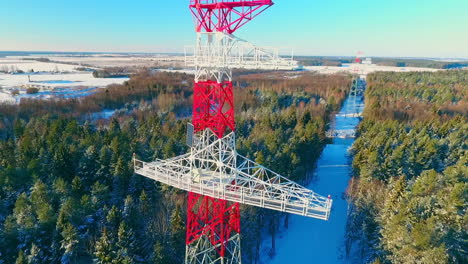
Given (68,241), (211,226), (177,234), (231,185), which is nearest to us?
(231,185)

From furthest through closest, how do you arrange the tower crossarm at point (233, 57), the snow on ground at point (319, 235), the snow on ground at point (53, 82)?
the snow on ground at point (53, 82), the snow on ground at point (319, 235), the tower crossarm at point (233, 57)

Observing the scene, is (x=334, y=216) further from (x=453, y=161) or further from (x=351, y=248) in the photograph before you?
(x=453, y=161)

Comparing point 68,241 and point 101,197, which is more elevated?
point 101,197

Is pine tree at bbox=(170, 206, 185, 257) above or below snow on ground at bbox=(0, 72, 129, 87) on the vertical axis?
below

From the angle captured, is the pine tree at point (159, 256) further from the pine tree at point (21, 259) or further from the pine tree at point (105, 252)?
the pine tree at point (21, 259)

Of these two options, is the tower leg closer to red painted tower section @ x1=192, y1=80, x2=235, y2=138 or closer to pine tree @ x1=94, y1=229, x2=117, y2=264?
red painted tower section @ x1=192, y1=80, x2=235, y2=138

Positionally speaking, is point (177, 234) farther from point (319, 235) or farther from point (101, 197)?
point (319, 235)

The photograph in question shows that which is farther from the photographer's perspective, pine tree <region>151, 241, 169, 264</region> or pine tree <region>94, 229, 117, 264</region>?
pine tree <region>151, 241, 169, 264</region>

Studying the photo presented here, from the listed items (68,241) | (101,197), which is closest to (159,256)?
(68,241)

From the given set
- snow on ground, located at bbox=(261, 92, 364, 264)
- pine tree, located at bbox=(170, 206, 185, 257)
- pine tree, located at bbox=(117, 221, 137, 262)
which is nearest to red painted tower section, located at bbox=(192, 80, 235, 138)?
pine tree, located at bbox=(170, 206, 185, 257)

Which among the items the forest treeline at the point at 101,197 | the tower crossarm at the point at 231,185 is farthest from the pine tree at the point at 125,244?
the tower crossarm at the point at 231,185

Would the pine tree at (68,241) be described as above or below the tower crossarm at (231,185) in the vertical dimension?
below
